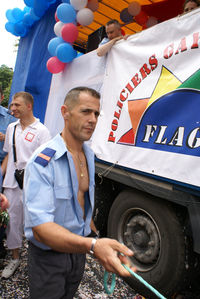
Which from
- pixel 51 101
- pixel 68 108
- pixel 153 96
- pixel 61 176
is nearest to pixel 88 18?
pixel 51 101

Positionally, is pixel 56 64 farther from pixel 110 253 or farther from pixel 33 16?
pixel 110 253

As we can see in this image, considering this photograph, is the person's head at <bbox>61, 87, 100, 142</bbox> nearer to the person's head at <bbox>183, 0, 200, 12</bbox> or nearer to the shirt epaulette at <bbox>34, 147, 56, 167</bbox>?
the shirt epaulette at <bbox>34, 147, 56, 167</bbox>

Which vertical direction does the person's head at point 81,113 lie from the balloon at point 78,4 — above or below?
below

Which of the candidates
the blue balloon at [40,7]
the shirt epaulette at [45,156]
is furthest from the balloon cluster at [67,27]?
the shirt epaulette at [45,156]

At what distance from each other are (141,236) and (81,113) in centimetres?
162

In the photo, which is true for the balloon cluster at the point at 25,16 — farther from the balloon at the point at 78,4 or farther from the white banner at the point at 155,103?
the white banner at the point at 155,103

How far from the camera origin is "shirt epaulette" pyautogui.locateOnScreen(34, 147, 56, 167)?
4.01 ft

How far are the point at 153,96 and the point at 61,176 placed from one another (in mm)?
1515

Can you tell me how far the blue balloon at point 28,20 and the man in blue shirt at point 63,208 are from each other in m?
6.29

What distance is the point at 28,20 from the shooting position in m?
6.63

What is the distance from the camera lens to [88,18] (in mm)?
4125

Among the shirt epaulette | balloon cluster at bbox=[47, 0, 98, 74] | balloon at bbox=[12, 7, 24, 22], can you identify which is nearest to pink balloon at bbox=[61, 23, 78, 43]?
balloon cluster at bbox=[47, 0, 98, 74]

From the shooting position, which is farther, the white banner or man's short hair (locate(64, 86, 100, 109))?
the white banner

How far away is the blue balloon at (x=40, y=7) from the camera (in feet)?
18.2
